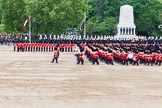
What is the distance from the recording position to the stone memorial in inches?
2970

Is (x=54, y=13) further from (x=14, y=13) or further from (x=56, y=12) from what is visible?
(x=14, y=13)

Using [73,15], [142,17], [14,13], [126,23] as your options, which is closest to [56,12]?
[73,15]

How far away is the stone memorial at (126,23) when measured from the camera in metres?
75.4

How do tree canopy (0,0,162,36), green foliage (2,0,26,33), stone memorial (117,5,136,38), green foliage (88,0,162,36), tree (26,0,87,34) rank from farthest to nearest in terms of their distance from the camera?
1. green foliage (88,0,162,36)
2. stone memorial (117,5,136,38)
3. green foliage (2,0,26,33)
4. tree canopy (0,0,162,36)
5. tree (26,0,87,34)

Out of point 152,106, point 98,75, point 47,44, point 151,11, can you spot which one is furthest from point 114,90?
point 151,11

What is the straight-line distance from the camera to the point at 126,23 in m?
75.9

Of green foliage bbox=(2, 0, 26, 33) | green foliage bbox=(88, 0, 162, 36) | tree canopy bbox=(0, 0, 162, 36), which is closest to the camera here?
tree canopy bbox=(0, 0, 162, 36)

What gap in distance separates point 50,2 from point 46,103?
4561 centimetres

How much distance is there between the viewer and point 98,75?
2558 centimetres

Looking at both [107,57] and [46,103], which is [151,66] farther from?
[46,103]

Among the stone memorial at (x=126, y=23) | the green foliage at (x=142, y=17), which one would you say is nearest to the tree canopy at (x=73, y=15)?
the green foliage at (x=142, y=17)

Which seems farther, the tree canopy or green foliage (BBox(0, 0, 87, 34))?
the tree canopy

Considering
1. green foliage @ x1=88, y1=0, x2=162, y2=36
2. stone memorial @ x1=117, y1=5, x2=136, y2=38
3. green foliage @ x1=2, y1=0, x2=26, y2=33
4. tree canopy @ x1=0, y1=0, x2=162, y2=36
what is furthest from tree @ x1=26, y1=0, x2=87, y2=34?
green foliage @ x1=88, y1=0, x2=162, y2=36

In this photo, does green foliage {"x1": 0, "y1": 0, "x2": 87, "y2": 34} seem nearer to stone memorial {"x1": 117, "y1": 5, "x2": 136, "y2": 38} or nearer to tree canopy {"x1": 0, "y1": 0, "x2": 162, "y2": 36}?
tree canopy {"x1": 0, "y1": 0, "x2": 162, "y2": 36}
